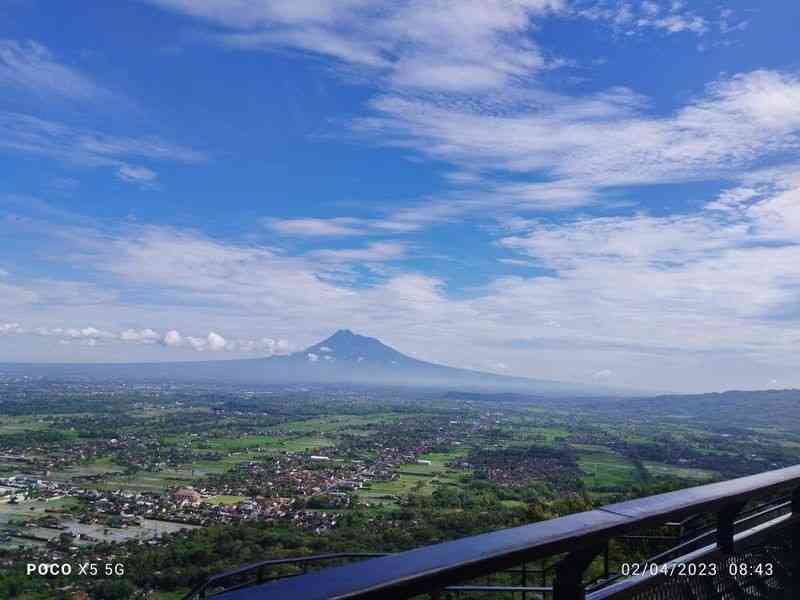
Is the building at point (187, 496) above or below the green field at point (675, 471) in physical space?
above

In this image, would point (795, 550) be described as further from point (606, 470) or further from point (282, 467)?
point (606, 470)

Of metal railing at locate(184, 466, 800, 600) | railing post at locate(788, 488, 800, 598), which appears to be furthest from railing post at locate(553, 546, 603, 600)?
railing post at locate(788, 488, 800, 598)

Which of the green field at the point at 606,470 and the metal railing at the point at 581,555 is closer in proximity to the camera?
the metal railing at the point at 581,555

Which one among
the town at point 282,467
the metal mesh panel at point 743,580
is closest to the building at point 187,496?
the town at point 282,467

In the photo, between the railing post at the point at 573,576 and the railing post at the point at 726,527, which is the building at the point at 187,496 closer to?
the railing post at the point at 726,527

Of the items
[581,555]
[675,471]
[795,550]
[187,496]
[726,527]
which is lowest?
[675,471]

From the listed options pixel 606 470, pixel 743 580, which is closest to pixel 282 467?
pixel 606 470

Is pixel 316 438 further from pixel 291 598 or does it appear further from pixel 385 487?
pixel 291 598

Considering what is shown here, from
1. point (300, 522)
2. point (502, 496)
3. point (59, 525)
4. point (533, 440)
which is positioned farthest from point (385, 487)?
point (533, 440)

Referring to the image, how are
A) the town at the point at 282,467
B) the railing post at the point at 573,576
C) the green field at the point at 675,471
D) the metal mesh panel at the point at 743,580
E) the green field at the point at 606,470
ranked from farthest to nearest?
1. the green field at the point at 675,471
2. the green field at the point at 606,470
3. the town at the point at 282,467
4. the metal mesh panel at the point at 743,580
5. the railing post at the point at 573,576
